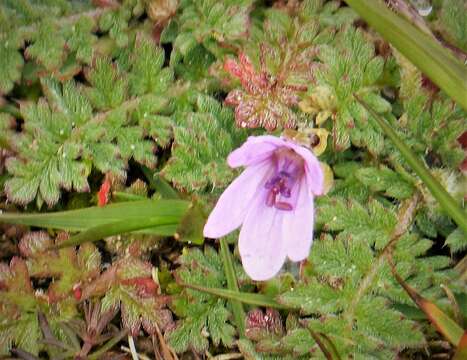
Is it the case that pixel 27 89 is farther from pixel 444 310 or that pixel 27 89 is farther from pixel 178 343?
pixel 444 310

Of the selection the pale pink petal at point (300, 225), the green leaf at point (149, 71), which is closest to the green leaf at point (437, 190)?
the pale pink petal at point (300, 225)

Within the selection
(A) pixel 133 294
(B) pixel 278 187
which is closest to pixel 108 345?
(A) pixel 133 294

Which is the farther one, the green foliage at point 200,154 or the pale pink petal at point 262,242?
the green foliage at point 200,154

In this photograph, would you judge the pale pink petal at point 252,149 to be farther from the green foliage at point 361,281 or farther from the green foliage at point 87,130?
the green foliage at point 87,130

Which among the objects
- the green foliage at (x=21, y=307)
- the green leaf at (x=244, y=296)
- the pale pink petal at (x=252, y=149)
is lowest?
the green foliage at (x=21, y=307)

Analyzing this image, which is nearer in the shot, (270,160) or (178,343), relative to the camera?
(270,160)

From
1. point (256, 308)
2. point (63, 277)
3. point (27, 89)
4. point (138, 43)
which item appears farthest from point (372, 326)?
point (27, 89)
